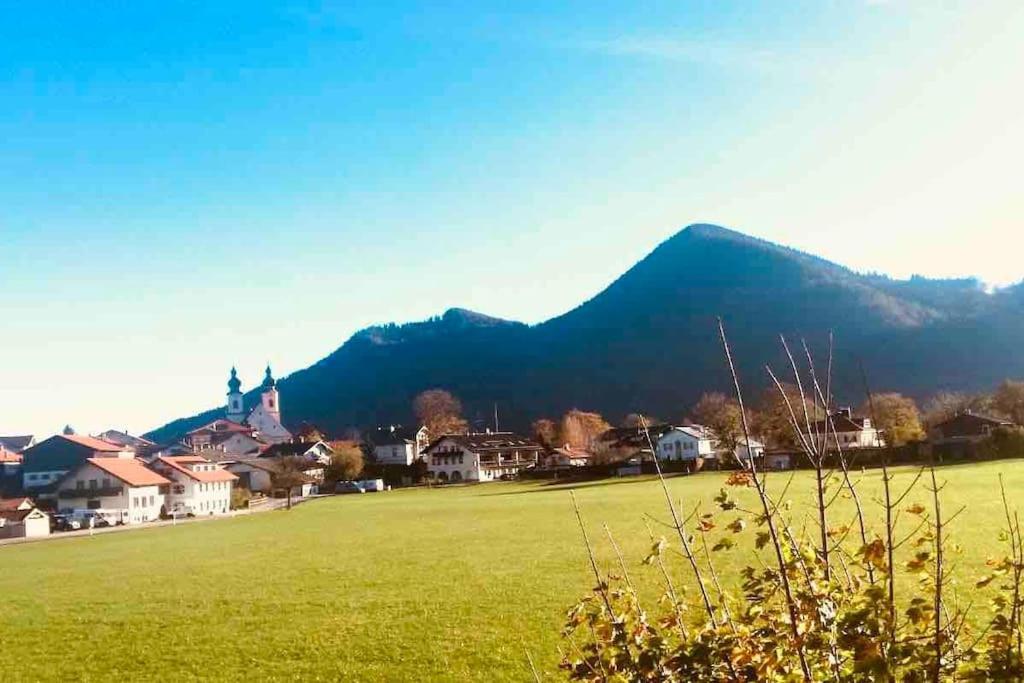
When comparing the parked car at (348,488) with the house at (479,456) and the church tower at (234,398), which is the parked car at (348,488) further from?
the church tower at (234,398)

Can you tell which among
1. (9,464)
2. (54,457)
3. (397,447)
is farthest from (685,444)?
(9,464)

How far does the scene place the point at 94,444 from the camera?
8500 centimetres

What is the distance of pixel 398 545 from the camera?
91.1ft

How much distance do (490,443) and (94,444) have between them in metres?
53.8

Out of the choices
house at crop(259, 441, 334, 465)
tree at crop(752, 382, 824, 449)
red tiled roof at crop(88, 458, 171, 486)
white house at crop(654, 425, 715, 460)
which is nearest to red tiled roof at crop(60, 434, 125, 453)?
red tiled roof at crop(88, 458, 171, 486)

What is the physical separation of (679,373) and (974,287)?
8056 centimetres

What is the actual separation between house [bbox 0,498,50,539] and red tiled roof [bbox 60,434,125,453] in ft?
84.1

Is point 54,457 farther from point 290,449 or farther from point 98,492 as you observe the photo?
point 290,449

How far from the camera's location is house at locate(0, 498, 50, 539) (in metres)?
54.4

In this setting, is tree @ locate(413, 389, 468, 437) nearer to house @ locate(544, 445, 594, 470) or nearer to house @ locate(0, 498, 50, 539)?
house @ locate(544, 445, 594, 470)

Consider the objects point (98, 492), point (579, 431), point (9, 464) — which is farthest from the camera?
point (579, 431)

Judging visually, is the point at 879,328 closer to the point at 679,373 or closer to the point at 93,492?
the point at 679,373

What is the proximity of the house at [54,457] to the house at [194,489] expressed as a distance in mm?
8562

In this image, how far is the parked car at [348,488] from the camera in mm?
96613
